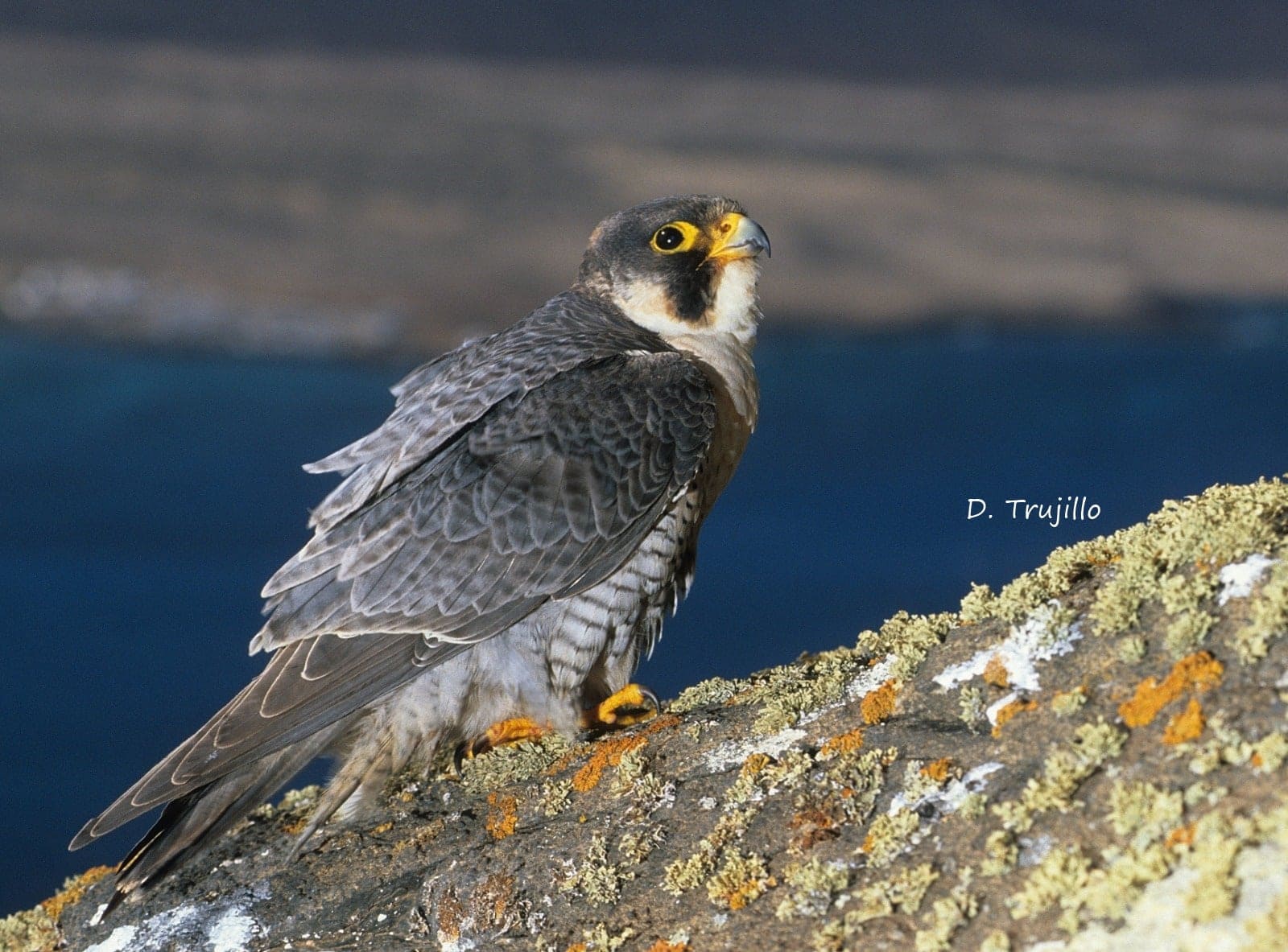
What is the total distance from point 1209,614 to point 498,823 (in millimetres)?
2187

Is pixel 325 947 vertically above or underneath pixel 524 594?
underneath

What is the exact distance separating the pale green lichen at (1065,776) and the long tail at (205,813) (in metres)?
2.37

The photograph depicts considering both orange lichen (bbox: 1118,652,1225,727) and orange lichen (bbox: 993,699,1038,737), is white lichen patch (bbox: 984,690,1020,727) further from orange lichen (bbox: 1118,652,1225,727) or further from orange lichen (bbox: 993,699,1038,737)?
orange lichen (bbox: 1118,652,1225,727)

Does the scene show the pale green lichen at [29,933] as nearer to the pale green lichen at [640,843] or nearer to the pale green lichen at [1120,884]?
the pale green lichen at [640,843]

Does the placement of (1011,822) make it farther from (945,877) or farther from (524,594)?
(524,594)

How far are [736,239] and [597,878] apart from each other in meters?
2.60

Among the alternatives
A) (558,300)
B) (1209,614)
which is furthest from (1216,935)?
(558,300)

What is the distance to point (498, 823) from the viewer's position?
3.87m

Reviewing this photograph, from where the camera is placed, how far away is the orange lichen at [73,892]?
14.3 feet

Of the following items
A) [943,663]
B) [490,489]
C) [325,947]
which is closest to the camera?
[943,663]

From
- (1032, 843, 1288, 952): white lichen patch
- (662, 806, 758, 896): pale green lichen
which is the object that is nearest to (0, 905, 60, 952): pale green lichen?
(662, 806, 758, 896): pale green lichen

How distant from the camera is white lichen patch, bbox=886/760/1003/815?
2.98m

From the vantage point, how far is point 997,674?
324 centimetres

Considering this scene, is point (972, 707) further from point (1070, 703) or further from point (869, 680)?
point (869, 680)
